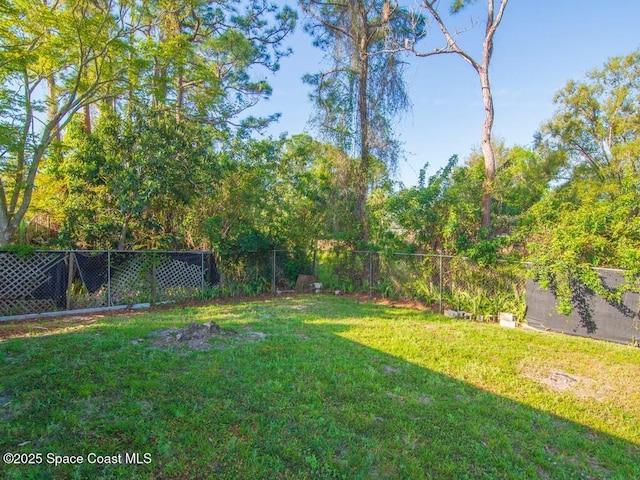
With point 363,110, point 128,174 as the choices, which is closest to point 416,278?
point 363,110

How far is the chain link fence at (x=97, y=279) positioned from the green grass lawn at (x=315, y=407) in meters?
1.81

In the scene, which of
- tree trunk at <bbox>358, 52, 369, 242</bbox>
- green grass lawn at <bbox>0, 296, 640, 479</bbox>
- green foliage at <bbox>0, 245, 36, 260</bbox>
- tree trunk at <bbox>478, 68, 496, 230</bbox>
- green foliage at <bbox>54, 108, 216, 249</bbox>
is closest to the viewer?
green grass lawn at <bbox>0, 296, 640, 479</bbox>

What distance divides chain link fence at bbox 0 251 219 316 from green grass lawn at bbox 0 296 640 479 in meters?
1.81

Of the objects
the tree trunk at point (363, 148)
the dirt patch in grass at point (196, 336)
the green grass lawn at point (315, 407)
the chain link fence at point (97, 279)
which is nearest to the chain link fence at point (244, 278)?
the chain link fence at point (97, 279)

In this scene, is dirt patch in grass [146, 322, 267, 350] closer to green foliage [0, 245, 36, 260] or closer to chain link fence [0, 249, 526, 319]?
chain link fence [0, 249, 526, 319]

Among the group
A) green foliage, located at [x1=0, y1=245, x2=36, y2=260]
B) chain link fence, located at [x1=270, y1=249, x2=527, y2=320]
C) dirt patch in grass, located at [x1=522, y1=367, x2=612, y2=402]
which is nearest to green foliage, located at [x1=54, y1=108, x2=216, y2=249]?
green foliage, located at [x1=0, y1=245, x2=36, y2=260]

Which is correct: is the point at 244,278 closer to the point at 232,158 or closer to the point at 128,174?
the point at 232,158

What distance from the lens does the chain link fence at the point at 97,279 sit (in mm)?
6332

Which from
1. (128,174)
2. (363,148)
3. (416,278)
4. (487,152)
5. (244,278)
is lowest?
(244,278)

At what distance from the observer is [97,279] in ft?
24.2

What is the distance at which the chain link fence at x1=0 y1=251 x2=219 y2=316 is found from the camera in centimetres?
633

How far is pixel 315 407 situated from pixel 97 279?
6629 mm

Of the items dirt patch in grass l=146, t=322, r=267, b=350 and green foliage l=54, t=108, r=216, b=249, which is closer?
dirt patch in grass l=146, t=322, r=267, b=350

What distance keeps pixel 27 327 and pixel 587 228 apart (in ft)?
30.7
